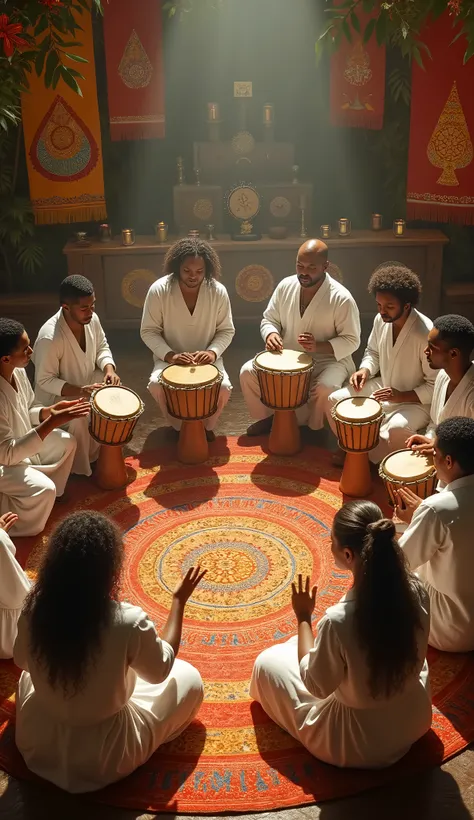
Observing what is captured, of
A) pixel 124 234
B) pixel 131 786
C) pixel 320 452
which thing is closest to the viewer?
pixel 131 786

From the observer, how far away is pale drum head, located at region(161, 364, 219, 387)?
21.4 ft

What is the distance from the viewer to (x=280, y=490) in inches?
249

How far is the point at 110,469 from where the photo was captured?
634 cm

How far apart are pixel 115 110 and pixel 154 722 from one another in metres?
6.92

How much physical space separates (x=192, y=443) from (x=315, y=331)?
1.29 metres

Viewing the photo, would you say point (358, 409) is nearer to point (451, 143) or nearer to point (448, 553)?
point (448, 553)

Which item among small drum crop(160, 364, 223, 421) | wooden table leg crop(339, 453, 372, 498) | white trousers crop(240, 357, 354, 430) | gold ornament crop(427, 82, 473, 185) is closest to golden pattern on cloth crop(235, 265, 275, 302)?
gold ornament crop(427, 82, 473, 185)

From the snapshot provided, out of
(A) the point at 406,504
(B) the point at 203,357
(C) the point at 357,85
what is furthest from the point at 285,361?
(C) the point at 357,85

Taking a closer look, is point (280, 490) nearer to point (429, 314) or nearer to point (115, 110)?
point (429, 314)

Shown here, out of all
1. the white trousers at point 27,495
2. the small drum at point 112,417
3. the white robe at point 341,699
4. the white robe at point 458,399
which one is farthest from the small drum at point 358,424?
the white robe at point 341,699

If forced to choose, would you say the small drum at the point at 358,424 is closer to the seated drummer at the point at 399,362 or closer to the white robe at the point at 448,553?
the seated drummer at the point at 399,362

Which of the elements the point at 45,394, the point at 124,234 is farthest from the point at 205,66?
the point at 45,394

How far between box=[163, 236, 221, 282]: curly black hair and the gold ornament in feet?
10.2

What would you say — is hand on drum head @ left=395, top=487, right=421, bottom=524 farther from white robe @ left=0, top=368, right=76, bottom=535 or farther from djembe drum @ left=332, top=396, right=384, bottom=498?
white robe @ left=0, top=368, right=76, bottom=535
